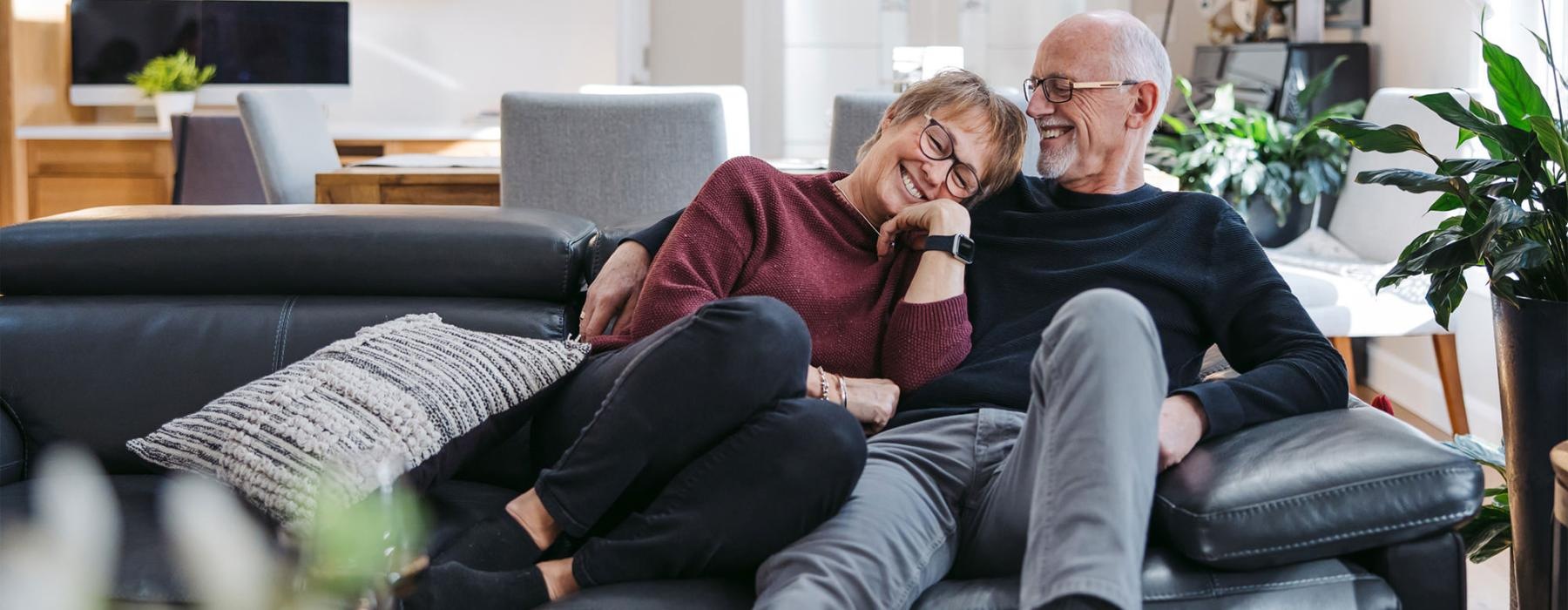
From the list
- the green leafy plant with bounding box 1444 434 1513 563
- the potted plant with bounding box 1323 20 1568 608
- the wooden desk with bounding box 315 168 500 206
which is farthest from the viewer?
the wooden desk with bounding box 315 168 500 206

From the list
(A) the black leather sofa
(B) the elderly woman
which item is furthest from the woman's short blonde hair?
(A) the black leather sofa

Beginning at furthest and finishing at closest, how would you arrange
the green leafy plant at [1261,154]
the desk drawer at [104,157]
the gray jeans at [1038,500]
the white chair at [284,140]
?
the desk drawer at [104,157] < the green leafy plant at [1261,154] < the white chair at [284,140] < the gray jeans at [1038,500]

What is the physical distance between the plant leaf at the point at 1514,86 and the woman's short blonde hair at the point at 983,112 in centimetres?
68

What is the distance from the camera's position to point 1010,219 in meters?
1.91

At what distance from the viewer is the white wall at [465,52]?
587 centimetres

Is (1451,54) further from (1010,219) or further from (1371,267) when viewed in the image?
(1010,219)

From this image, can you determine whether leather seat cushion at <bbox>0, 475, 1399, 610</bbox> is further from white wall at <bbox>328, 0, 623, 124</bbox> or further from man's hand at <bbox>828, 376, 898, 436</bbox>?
white wall at <bbox>328, 0, 623, 124</bbox>

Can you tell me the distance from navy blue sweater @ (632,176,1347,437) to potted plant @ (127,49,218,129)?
4.51 metres

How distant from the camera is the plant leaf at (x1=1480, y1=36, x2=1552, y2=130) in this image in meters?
1.83

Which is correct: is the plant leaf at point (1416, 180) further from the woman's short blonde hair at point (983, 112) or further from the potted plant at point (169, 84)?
the potted plant at point (169, 84)

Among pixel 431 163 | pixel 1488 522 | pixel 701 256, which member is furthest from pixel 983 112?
pixel 431 163

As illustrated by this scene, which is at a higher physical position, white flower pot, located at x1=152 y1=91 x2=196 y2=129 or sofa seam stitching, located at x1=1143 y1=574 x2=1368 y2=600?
white flower pot, located at x1=152 y1=91 x2=196 y2=129

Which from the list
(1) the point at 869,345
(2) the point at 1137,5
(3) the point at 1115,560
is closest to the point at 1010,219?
(1) the point at 869,345

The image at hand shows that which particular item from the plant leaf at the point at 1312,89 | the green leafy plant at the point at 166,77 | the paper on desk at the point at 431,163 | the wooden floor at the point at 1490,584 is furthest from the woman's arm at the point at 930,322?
the green leafy plant at the point at 166,77
